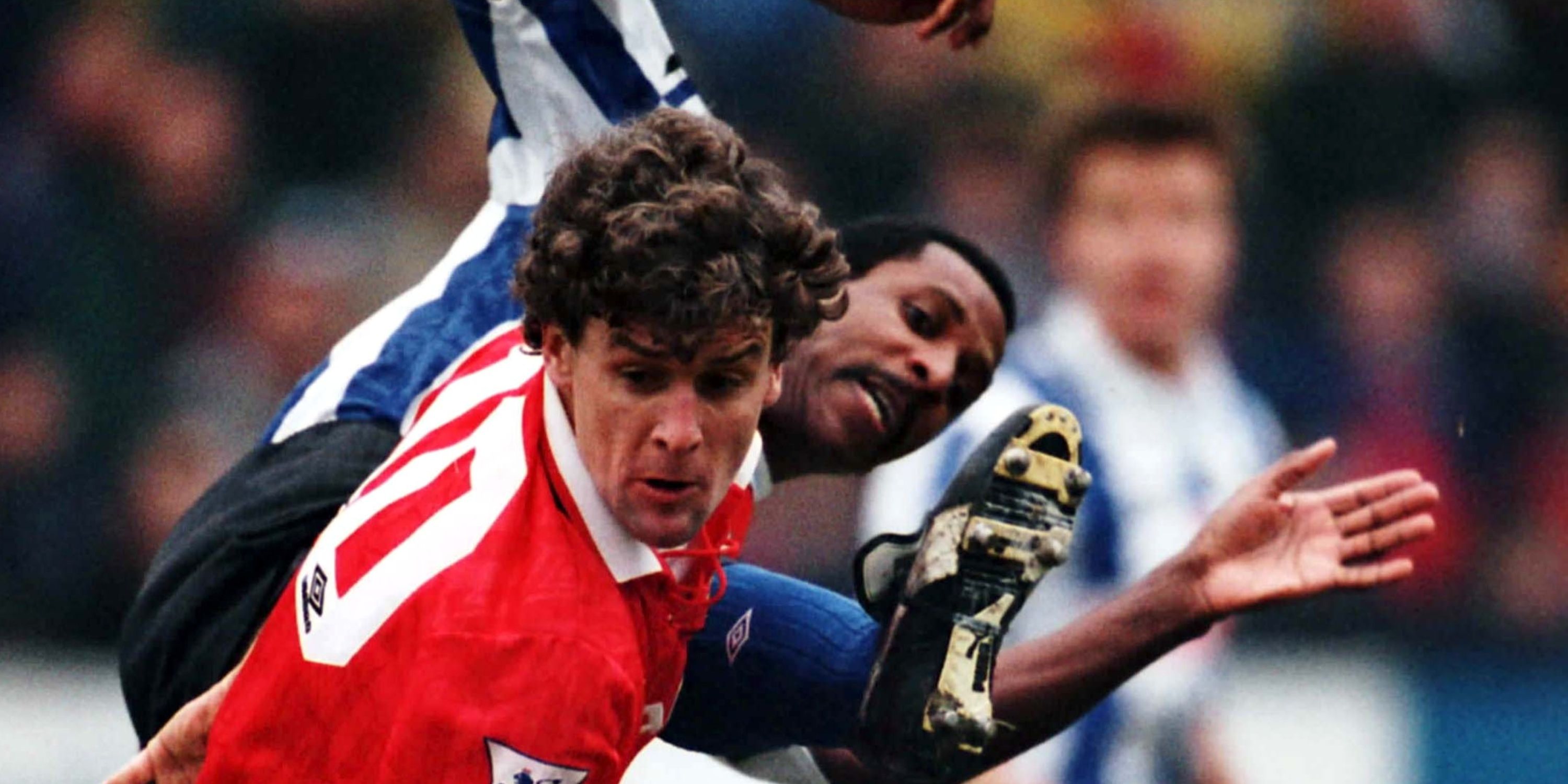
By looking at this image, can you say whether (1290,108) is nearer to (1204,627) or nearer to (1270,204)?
(1270,204)

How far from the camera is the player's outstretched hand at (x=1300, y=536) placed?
3277 mm

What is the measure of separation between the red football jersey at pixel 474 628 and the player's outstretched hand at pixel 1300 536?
94cm

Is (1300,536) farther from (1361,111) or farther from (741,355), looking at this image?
(1361,111)

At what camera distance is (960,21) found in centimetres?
304

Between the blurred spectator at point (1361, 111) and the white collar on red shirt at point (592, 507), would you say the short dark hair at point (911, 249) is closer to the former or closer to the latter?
the white collar on red shirt at point (592, 507)

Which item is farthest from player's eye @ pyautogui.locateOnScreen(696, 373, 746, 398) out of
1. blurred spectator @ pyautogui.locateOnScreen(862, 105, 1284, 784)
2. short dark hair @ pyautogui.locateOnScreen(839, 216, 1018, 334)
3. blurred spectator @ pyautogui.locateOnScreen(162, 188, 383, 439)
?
blurred spectator @ pyautogui.locateOnScreen(162, 188, 383, 439)

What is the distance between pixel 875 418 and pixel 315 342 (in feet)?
9.40

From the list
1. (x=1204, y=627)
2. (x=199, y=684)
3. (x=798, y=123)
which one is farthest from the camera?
(x=798, y=123)

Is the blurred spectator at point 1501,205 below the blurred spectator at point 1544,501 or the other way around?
the other way around

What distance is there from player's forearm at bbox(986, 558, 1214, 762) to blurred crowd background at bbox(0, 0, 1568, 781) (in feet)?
8.35

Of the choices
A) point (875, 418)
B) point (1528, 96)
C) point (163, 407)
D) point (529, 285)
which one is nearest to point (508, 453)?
point (529, 285)

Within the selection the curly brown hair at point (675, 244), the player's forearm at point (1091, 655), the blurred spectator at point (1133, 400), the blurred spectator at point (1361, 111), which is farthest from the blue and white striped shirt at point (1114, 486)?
the curly brown hair at point (675, 244)

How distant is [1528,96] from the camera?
7.09 meters

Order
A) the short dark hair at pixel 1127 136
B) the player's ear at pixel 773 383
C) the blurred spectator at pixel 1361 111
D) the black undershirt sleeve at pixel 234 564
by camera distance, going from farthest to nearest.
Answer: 1. the blurred spectator at pixel 1361 111
2. the short dark hair at pixel 1127 136
3. the black undershirt sleeve at pixel 234 564
4. the player's ear at pixel 773 383
